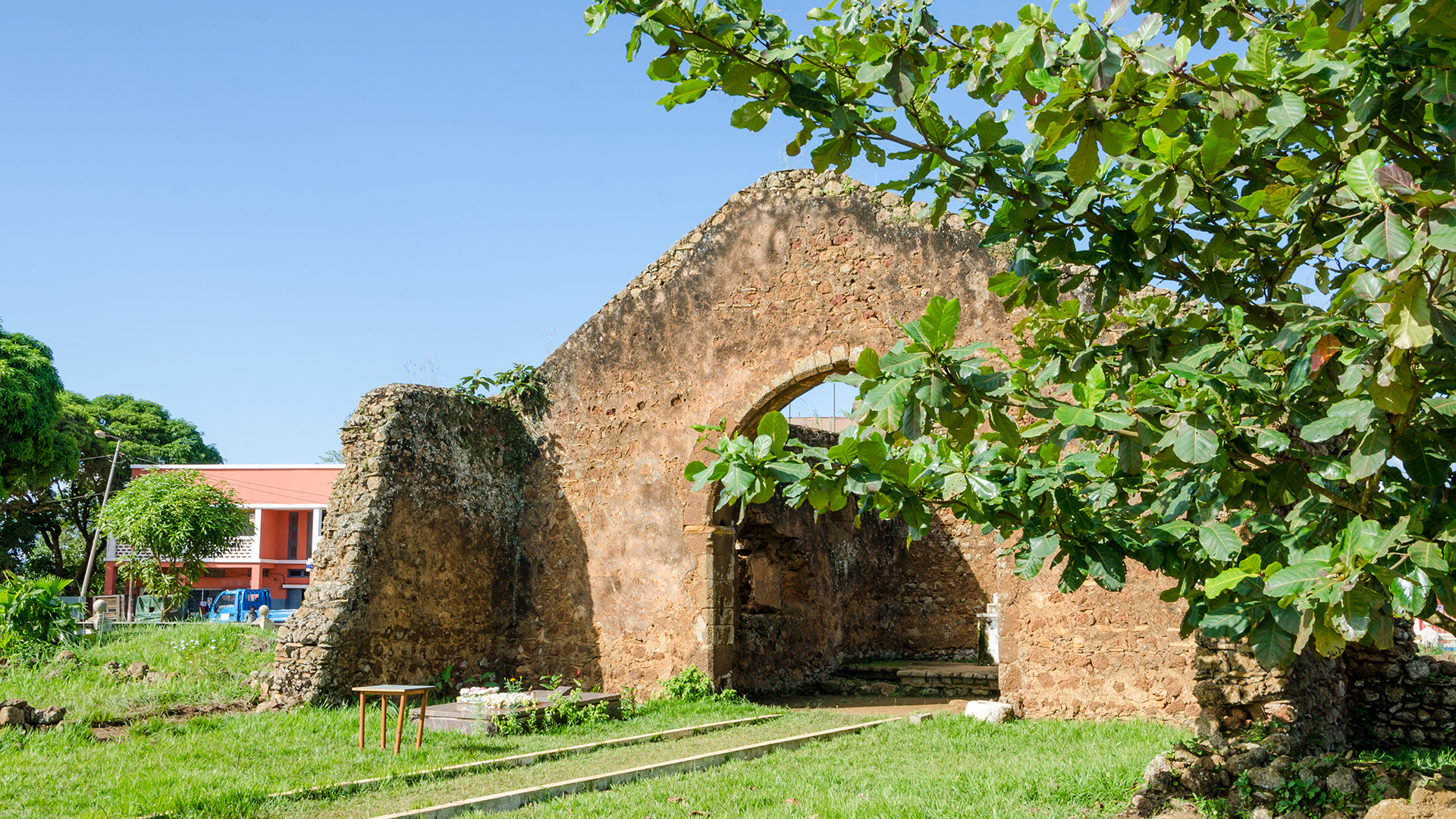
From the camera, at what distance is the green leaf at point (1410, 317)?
2.14 meters

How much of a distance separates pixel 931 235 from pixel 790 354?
70.6 inches

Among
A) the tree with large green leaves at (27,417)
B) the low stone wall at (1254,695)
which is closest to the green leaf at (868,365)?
the low stone wall at (1254,695)

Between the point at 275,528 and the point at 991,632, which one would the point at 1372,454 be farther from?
Answer: the point at 275,528

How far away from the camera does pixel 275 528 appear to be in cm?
2944

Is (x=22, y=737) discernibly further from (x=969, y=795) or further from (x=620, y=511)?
(x=969, y=795)

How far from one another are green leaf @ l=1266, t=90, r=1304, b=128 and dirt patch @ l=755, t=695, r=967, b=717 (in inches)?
301

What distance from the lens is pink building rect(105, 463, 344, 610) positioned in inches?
1129

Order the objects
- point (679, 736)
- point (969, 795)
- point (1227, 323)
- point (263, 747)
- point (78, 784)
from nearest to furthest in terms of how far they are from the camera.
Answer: point (1227, 323) → point (969, 795) → point (78, 784) → point (263, 747) → point (679, 736)

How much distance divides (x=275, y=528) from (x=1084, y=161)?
101 ft

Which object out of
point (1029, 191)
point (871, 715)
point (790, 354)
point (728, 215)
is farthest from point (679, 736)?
point (1029, 191)

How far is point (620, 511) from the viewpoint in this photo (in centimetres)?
1054

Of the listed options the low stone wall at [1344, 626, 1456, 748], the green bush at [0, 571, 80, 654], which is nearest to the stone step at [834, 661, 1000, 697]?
the low stone wall at [1344, 626, 1456, 748]

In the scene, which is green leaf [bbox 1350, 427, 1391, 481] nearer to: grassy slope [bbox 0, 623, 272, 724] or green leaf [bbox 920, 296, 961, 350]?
green leaf [bbox 920, 296, 961, 350]

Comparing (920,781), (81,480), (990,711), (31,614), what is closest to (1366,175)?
(920,781)
